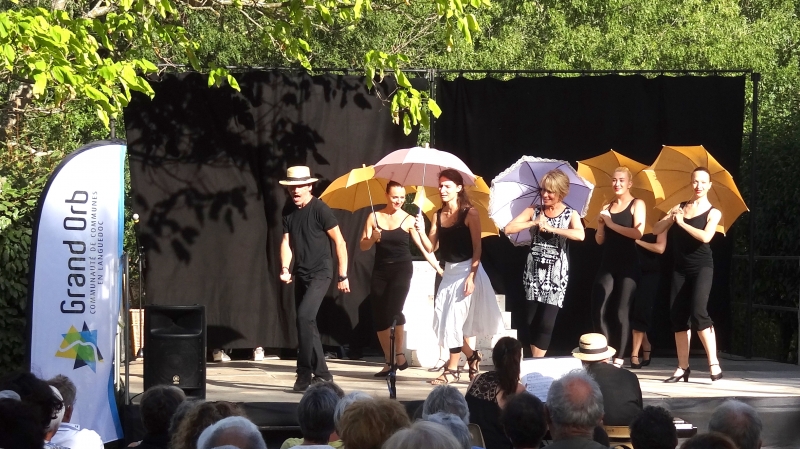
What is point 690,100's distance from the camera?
888 centimetres

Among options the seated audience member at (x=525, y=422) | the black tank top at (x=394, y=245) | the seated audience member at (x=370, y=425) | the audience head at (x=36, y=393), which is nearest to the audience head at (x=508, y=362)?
the seated audience member at (x=525, y=422)

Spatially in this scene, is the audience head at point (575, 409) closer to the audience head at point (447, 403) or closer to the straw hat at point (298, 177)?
the audience head at point (447, 403)

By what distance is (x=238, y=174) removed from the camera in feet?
27.8

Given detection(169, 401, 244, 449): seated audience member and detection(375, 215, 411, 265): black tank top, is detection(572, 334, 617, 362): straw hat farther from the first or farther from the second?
detection(375, 215, 411, 265): black tank top

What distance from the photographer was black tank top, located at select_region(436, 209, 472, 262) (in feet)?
23.1

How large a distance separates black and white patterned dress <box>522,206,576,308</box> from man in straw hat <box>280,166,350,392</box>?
1.28 meters

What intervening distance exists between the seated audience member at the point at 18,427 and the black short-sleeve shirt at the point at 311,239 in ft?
12.7

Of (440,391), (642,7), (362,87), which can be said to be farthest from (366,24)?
(440,391)

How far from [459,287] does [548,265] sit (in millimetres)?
774

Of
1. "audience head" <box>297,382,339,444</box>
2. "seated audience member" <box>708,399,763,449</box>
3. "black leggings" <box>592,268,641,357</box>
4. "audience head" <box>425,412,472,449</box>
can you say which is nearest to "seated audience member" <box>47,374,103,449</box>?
"audience head" <box>297,382,339,444</box>

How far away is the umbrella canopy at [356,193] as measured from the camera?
310 inches

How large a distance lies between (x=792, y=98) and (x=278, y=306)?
36.6 ft

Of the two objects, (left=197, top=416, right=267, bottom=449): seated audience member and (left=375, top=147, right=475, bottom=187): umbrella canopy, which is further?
(left=375, top=147, right=475, bottom=187): umbrella canopy

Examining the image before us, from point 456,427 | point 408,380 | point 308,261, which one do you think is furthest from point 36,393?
point 408,380
